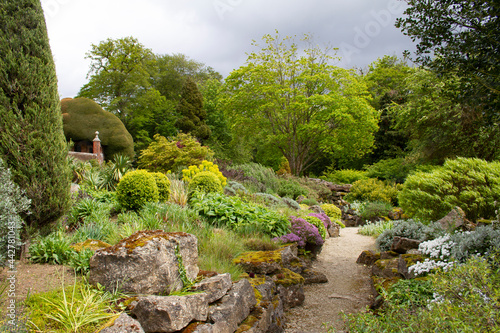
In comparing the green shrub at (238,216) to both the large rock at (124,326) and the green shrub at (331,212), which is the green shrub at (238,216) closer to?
the large rock at (124,326)

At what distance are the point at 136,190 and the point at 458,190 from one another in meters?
6.96

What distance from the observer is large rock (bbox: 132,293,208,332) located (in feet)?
8.68

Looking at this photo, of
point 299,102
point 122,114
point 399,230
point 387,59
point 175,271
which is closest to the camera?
point 175,271

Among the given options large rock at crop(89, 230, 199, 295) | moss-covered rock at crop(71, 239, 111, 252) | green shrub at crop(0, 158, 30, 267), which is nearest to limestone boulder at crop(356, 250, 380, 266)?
large rock at crop(89, 230, 199, 295)

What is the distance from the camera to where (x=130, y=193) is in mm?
7035

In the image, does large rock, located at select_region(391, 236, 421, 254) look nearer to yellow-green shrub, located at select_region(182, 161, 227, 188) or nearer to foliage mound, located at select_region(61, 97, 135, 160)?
yellow-green shrub, located at select_region(182, 161, 227, 188)

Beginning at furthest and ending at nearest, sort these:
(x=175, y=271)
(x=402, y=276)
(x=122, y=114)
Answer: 1. (x=122, y=114)
2. (x=402, y=276)
3. (x=175, y=271)

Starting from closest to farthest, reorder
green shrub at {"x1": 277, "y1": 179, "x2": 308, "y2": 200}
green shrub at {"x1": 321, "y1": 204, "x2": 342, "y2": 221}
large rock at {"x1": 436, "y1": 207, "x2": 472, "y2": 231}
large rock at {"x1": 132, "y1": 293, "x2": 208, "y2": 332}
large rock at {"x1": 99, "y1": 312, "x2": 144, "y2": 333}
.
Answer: large rock at {"x1": 99, "y1": 312, "x2": 144, "y2": 333} → large rock at {"x1": 132, "y1": 293, "x2": 208, "y2": 332} → large rock at {"x1": 436, "y1": 207, "x2": 472, "y2": 231} → green shrub at {"x1": 321, "y1": 204, "x2": 342, "y2": 221} → green shrub at {"x1": 277, "y1": 179, "x2": 308, "y2": 200}

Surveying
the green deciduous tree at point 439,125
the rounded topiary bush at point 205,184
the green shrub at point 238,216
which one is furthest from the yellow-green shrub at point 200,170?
the green deciduous tree at point 439,125

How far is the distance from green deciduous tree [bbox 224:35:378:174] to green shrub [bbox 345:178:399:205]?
3.47m

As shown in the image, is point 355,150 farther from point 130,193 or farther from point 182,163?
point 130,193

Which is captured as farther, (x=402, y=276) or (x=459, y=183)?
(x=459, y=183)

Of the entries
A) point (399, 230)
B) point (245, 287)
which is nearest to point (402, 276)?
point (399, 230)

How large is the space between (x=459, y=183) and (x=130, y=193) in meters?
7.16
